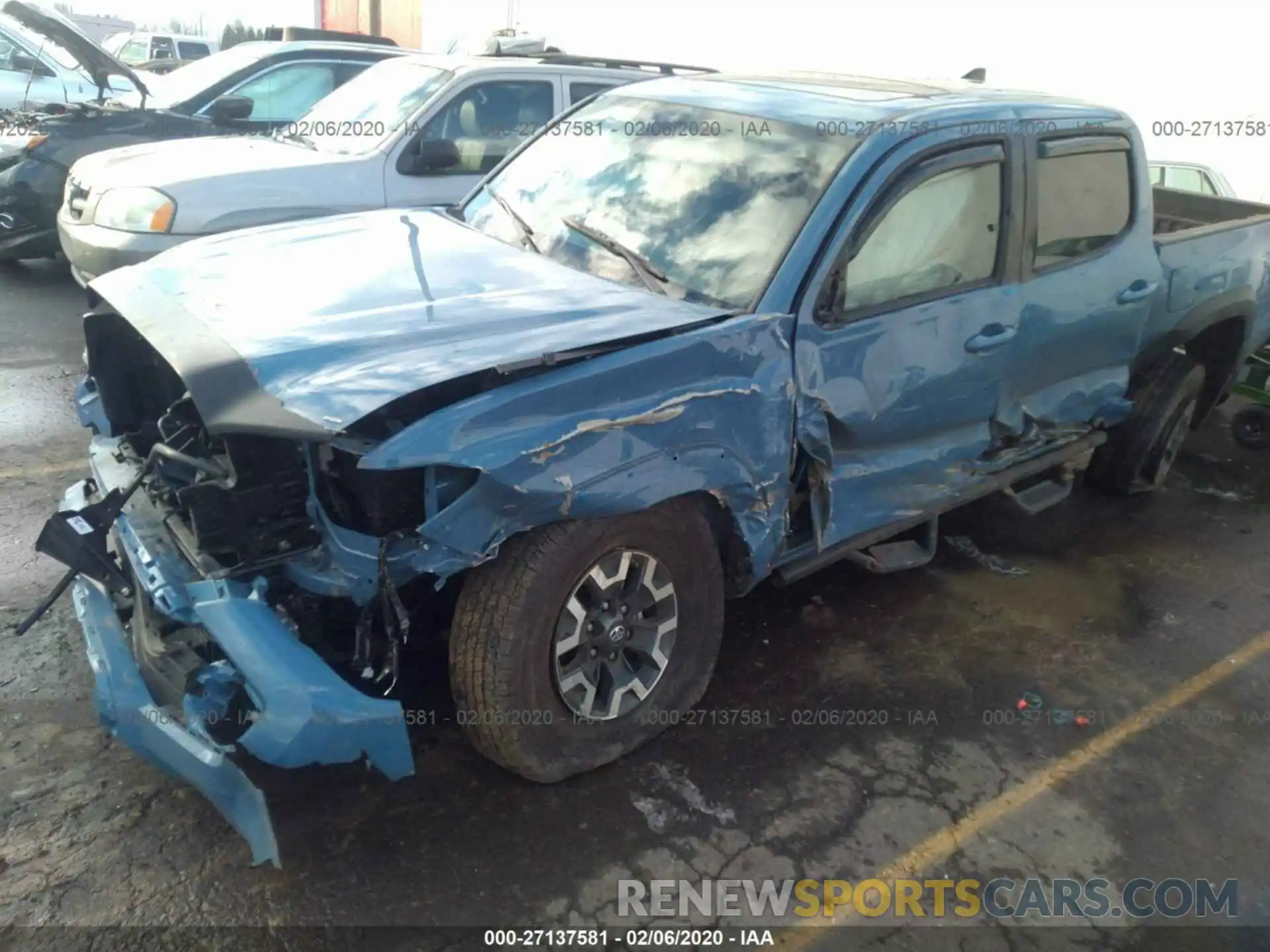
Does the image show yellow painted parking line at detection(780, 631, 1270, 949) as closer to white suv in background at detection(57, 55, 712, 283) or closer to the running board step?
the running board step

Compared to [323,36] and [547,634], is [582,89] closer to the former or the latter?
[323,36]

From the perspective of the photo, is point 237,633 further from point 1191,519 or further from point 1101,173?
point 1191,519

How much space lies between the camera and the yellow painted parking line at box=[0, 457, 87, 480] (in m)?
4.31

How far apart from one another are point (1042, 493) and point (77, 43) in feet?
26.1

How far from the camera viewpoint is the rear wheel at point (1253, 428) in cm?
592

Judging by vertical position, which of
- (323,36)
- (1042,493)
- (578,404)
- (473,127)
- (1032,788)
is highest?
(323,36)

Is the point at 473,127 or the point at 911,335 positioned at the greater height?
the point at 473,127

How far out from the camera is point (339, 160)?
219 inches

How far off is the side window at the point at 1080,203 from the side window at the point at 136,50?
2174 cm

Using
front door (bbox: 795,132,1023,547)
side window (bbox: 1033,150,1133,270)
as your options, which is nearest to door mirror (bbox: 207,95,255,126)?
front door (bbox: 795,132,1023,547)

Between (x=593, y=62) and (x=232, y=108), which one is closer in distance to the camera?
(x=593, y=62)

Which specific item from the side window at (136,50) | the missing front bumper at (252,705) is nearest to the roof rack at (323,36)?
the missing front bumper at (252,705)

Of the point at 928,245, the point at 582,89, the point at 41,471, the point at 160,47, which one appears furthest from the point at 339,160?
the point at 160,47

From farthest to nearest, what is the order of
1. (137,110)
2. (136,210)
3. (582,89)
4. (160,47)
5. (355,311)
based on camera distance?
(160,47) < (137,110) < (582,89) < (136,210) < (355,311)
